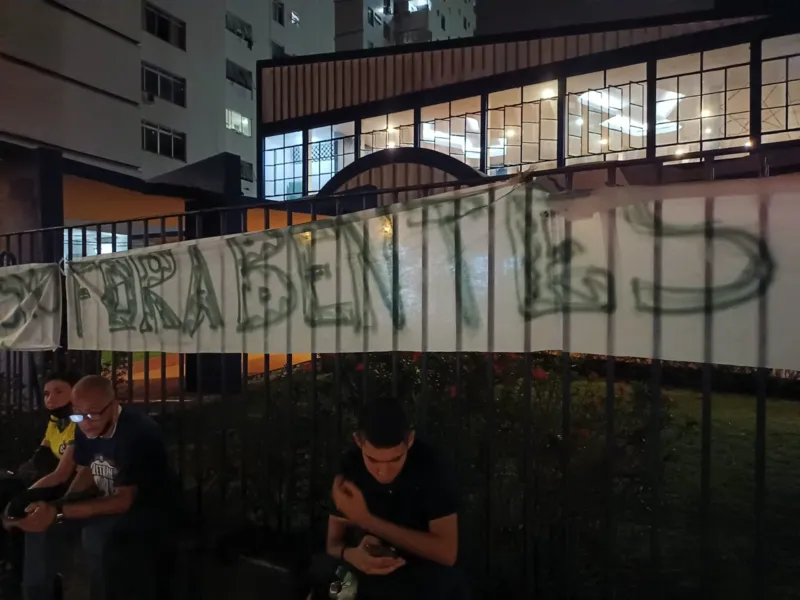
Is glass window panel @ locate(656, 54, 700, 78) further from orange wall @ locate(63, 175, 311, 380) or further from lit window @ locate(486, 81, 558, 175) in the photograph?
orange wall @ locate(63, 175, 311, 380)

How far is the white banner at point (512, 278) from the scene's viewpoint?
240cm

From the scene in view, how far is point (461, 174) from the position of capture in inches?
302

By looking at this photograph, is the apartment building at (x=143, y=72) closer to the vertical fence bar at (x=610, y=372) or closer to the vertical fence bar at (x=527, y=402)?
the vertical fence bar at (x=527, y=402)

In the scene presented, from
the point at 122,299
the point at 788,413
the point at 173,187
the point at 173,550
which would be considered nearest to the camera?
the point at 173,550

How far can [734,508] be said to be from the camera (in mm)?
4906

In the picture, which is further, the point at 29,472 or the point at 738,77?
the point at 738,77

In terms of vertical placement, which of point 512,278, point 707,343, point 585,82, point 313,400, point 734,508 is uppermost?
point 585,82

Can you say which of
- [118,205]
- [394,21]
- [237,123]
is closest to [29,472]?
[118,205]

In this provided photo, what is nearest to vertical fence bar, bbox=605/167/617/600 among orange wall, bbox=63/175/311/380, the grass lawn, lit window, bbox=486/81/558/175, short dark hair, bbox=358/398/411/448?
the grass lawn

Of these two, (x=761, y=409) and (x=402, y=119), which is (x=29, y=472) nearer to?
(x=761, y=409)

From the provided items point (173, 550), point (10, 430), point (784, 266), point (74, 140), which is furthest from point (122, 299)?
point (74, 140)

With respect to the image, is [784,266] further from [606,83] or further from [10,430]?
[606,83]

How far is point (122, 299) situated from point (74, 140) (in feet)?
47.8

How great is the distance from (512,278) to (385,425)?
878 mm
